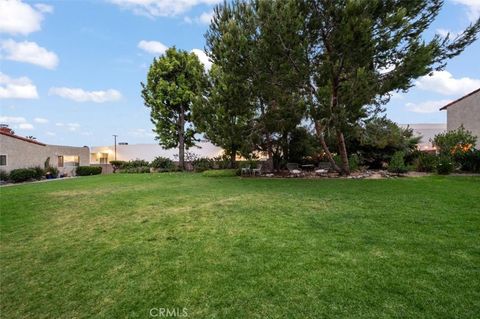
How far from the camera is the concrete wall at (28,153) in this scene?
59.4ft

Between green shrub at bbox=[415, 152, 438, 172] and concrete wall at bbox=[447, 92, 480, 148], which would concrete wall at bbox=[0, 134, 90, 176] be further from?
concrete wall at bbox=[447, 92, 480, 148]

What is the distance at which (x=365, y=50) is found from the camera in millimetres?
9648

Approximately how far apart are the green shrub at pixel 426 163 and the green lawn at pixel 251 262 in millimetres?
8160

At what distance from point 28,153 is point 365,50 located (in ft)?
71.8

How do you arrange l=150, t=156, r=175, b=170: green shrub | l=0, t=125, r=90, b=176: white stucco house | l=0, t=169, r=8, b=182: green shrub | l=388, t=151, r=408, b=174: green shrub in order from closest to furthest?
1. l=388, t=151, r=408, b=174: green shrub
2. l=0, t=169, r=8, b=182: green shrub
3. l=0, t=125, r=90, b=176: white stucco house
4. l=150, t=156, r=175, b=170: green shrub

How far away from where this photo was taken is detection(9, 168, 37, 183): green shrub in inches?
685

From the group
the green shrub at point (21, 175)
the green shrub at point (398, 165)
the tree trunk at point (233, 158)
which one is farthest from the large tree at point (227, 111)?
the green shrub at point (21, 175)

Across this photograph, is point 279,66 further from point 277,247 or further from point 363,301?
point 363,301

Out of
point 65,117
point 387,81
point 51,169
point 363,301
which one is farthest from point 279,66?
point 51,169

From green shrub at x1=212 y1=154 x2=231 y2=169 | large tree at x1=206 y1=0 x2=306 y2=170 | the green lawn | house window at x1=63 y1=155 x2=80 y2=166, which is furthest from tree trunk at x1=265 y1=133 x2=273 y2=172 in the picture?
house window at x1=63 y1=155 x2=80 y2=166

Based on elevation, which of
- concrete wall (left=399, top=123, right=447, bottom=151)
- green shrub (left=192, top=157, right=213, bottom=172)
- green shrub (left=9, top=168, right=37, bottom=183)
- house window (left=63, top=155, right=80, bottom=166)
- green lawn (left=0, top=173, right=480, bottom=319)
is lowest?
green lawn (left=0, top=173, right=480, bottom=319)

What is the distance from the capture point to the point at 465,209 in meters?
5.46

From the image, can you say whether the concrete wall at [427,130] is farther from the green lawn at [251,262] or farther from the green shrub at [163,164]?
the green lawn at [251,262]

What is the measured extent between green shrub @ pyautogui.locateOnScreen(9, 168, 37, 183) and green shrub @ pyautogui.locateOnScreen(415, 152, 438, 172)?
74.8 feet
